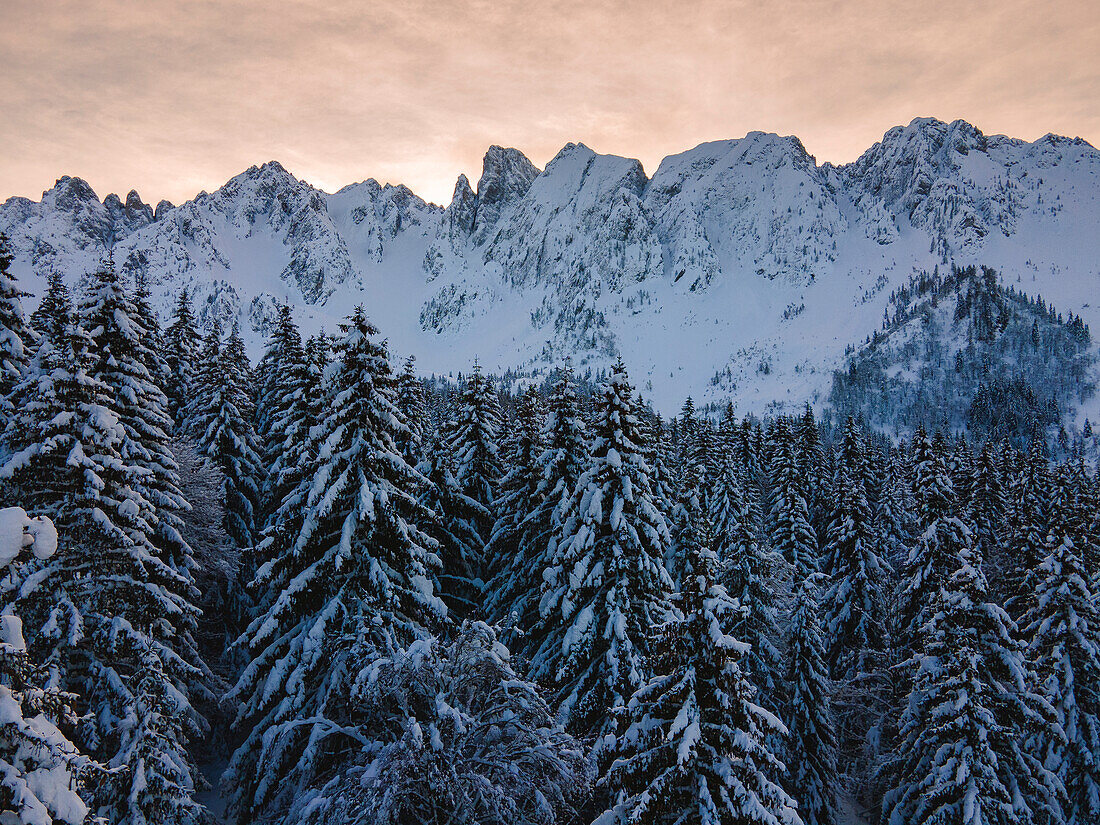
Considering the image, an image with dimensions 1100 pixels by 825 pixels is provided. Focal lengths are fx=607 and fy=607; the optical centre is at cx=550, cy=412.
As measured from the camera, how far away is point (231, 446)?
27.7m

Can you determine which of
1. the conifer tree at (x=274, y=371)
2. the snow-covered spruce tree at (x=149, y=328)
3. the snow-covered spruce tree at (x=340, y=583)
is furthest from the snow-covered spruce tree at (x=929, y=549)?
the snow-covered spruce tree at (x=149, y=328)

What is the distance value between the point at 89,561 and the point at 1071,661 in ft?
99.6

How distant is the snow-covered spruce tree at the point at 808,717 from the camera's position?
22.2m

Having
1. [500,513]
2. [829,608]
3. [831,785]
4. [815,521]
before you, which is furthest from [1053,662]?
[815,521]

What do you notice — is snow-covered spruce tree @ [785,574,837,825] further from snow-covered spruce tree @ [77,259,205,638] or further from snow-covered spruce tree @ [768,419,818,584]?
snow-covered spruce tree @ [77,259,205,638]

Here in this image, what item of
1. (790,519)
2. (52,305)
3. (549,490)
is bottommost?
(549,490)

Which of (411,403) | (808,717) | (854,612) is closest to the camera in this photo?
(808,717)

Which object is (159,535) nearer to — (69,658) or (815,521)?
(69,658)

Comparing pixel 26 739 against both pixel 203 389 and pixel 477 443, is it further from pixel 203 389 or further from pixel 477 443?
pixel 203 389

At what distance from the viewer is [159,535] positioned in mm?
17469

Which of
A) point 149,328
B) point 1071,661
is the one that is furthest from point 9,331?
point 1071,661

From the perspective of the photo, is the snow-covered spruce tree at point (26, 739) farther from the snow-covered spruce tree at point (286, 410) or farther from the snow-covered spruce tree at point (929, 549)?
the snow-covered spruce tree at point (929, 549)

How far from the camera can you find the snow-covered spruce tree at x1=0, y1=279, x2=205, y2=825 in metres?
13.1

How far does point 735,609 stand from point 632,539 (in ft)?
21.9
